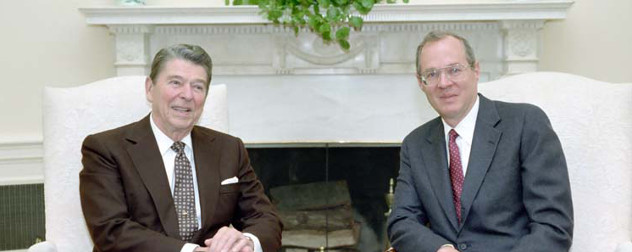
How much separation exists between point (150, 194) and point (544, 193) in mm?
1183

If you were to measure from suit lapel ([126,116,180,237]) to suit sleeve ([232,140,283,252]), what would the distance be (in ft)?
0.80

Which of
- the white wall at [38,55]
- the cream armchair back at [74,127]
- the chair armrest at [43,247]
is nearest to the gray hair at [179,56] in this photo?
the cream armchair back at [74,127]

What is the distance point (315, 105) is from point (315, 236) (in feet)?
2.35

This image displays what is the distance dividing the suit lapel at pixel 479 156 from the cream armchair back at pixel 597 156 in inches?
15.8

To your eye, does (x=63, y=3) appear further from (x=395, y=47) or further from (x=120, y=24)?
(x=395, y=47)

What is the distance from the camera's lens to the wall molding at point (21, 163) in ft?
12.2

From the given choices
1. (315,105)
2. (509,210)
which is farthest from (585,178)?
(315,105)

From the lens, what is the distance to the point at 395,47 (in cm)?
370

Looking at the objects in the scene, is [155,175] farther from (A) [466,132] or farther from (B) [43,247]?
(A) [466,132]

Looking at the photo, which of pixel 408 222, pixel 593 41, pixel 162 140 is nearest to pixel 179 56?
pixel 162 140

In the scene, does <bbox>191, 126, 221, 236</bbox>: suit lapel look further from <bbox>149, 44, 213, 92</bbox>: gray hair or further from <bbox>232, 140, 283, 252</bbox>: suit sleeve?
<bbox>149, 44, 213, 92</bbox>: gray hair

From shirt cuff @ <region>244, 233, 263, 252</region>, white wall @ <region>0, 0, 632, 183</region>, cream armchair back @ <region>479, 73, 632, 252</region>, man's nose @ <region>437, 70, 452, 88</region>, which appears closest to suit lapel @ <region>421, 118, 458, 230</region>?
man's nose @ <region>437, 70, 452, 88</region>

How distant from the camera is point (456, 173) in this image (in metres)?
2.13

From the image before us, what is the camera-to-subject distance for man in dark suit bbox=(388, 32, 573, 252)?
1.99 meters
